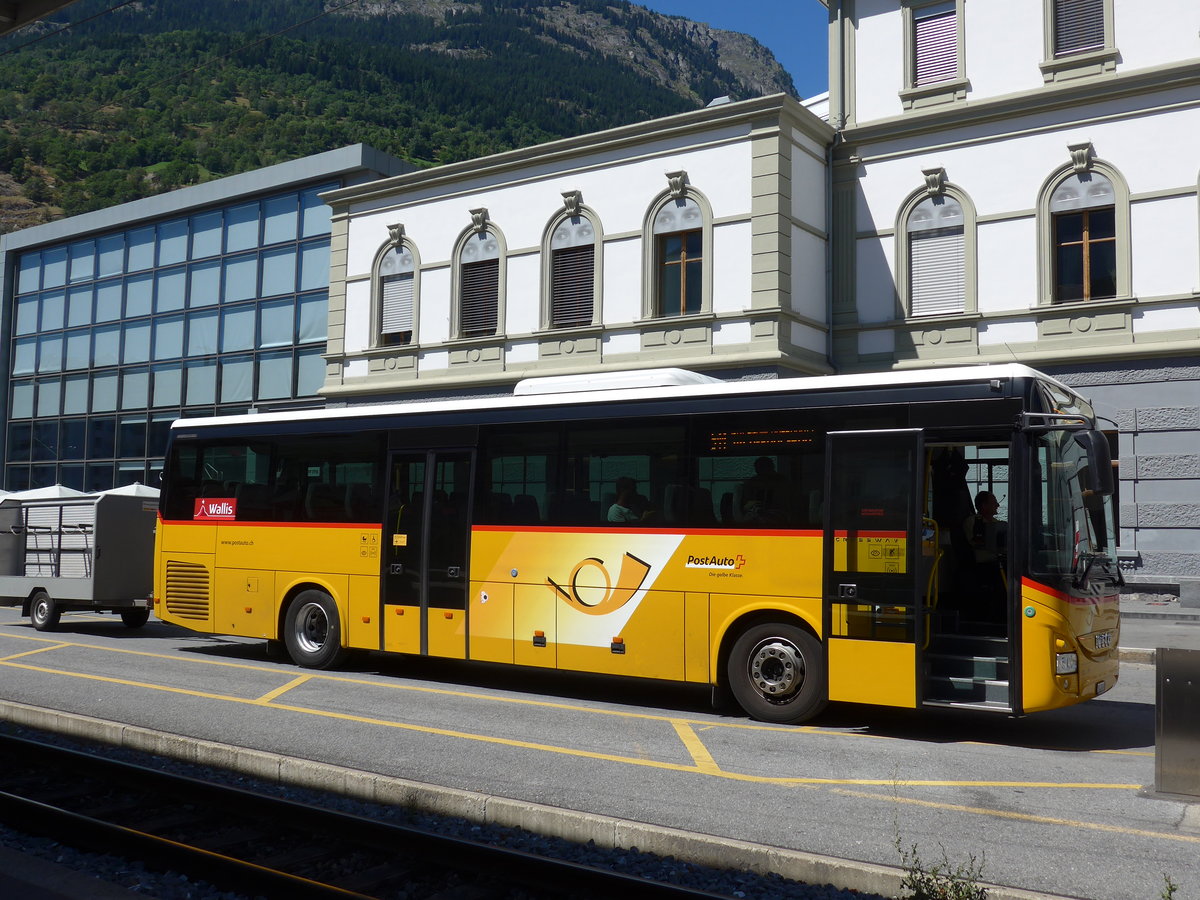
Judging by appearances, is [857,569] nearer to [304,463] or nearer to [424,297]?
[304,463]

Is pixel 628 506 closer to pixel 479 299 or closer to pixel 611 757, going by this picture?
pixel 611 757

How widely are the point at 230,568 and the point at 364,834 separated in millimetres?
8826

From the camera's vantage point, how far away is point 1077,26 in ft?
63.9

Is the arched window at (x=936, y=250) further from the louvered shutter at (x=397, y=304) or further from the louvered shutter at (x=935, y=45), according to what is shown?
the louvered shutter at (x=397, y=304)

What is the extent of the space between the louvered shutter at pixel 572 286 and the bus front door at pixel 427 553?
34.2 feet

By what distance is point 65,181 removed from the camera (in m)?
71.4

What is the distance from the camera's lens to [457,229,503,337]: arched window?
24.2 metres

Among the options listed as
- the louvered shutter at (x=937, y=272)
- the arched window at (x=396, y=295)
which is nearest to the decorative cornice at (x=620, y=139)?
the arched window at (x=396, y=295)

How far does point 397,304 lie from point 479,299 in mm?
2407

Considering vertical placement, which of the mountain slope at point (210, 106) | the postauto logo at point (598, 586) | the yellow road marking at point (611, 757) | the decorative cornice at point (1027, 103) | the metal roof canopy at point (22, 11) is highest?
the mountain slope at point (210, 106)

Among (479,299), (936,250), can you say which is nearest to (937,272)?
(936,250)

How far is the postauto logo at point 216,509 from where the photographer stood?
14408 mm

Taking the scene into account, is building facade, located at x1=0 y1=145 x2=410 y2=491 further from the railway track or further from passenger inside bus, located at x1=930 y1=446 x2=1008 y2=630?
the railway track

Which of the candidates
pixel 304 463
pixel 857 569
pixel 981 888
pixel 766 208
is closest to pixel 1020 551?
pixel 857 569
